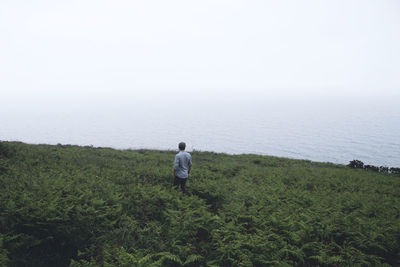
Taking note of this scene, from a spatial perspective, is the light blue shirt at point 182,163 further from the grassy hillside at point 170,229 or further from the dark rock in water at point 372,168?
the dark rock in water at point 372,168

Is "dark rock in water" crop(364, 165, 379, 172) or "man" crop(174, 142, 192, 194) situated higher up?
"man" crop(174, 142, 192, 194)

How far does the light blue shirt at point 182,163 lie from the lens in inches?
426

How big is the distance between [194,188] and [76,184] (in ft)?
17.3

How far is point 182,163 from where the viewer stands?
10945 millimetres

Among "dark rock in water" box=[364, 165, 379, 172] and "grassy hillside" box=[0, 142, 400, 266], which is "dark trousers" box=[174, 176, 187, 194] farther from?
"dark rock in water" box=[364, 165, 379, 172]

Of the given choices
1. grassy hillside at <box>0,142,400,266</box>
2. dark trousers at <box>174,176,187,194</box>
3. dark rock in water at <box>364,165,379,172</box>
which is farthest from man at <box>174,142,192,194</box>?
dark rock in water at <box>364,165,379,172</box>

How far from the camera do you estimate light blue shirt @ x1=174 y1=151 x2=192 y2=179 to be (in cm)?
1082

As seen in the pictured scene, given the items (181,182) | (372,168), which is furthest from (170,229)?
(372,168)

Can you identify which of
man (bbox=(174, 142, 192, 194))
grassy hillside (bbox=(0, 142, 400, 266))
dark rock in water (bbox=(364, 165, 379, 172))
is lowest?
dark rock in water (bbox=(364, 165, 379, 172))

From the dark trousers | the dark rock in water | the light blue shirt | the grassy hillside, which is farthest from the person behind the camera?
the dark rock in water

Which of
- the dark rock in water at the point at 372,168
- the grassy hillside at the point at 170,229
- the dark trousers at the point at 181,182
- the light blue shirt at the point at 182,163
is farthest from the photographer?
the dark rock in water at the point at 372,168

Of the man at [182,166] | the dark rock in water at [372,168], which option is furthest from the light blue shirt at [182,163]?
the dark rock in water at [372,168]

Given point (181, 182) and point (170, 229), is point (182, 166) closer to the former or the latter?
point (181, 182)

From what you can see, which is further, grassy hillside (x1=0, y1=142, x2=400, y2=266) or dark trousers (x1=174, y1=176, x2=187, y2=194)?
dark trousers (x1=174, y1=176, x2=187, y2=194)
